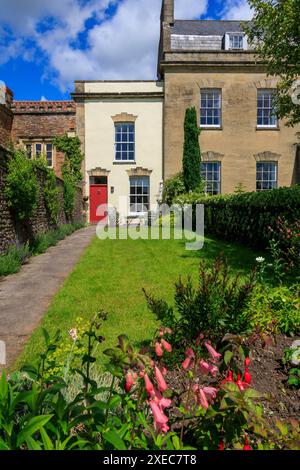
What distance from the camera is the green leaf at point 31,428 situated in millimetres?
1489

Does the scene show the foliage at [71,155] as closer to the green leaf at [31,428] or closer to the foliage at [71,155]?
the foliage at [71,155]

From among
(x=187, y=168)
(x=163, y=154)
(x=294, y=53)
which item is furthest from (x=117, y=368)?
(x=163, y=154)

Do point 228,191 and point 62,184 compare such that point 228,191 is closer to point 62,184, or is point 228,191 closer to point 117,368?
point 62,184

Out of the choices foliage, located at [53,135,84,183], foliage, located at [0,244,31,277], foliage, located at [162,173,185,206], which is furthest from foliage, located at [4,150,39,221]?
foliage, located at [53,135,84,183]

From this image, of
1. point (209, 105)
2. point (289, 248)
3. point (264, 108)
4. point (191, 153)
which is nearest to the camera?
point (289, 248)

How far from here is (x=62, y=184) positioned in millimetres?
15102

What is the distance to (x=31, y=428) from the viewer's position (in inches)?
60.2

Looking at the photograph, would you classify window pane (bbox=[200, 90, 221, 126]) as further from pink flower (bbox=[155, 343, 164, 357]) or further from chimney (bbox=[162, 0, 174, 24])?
pink flower (bbox=[155, 343, 164, 357])

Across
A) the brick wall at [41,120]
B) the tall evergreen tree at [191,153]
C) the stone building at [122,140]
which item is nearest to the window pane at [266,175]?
the tall evergreen tree at [191,153]

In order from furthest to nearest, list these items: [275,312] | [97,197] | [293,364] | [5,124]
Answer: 1. [5,124]
2. [97,197]
3. [275,312]
4. [293,364]

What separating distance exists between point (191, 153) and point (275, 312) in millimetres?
17169

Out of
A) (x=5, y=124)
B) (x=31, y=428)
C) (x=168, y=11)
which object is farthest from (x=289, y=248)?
(x=168, y=11)

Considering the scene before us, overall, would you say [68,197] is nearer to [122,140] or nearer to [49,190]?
[49,190]

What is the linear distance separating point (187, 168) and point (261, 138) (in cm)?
515
